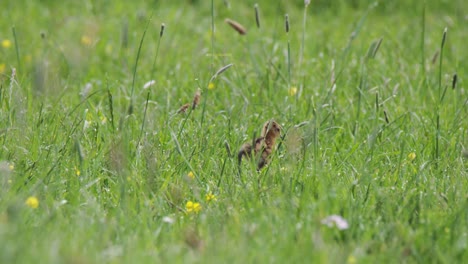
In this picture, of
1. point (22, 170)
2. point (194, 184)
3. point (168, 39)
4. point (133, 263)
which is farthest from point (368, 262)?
point (168, 39)

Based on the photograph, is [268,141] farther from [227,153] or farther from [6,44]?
[6,44]

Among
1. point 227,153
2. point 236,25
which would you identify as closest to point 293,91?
point 236,25

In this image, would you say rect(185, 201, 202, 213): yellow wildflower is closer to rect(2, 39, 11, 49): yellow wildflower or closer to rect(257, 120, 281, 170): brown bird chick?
rect(257, 120, 281, 170): brown bird chick

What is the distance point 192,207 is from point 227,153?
19.3 inches

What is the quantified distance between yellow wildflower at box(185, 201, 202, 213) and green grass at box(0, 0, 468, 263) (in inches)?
0.7

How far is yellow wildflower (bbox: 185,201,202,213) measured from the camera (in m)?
2.81

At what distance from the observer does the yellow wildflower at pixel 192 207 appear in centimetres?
281

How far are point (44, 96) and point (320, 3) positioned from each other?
335cm

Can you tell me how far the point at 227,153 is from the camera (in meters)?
3.29

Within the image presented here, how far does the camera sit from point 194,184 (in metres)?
3.03

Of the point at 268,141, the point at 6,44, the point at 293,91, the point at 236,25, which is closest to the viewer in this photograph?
the point at 268,141

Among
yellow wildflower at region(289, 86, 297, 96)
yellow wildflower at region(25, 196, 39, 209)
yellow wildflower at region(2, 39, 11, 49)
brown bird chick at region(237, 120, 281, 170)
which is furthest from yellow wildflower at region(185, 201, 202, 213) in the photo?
yellow wildflower at region(2, 39, 11, 49)

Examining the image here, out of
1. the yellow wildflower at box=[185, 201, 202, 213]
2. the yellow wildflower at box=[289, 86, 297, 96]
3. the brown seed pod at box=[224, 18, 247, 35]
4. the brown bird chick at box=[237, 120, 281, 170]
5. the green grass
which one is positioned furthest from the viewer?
the yellow wildflower at box=[289, 86, 297, 96]

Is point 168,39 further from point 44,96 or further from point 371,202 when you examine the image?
point 371,202
